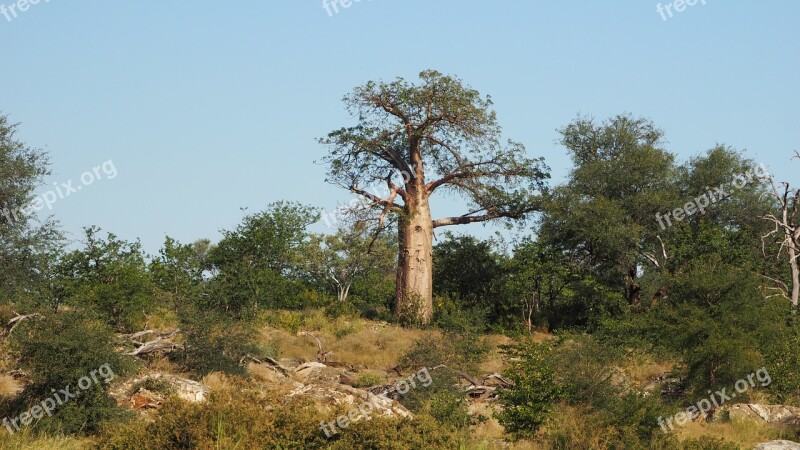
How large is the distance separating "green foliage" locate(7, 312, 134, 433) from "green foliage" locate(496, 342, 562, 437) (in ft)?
21.4

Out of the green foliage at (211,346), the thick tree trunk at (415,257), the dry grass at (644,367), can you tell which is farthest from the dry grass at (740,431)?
the thick tree trunk at (415,257)

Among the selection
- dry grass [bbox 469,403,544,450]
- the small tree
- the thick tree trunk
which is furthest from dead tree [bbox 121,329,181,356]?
the small tree

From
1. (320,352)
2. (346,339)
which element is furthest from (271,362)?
(346,339)

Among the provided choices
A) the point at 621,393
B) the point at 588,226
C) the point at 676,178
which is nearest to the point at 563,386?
the point at 621,393

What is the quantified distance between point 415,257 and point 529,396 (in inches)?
669

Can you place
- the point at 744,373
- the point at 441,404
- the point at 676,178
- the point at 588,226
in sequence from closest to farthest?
the point at 441,404, the point at 744,373, the point at 588,226, the point at 676,178

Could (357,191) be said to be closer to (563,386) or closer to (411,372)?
(411,372)

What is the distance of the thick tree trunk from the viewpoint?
110 ft

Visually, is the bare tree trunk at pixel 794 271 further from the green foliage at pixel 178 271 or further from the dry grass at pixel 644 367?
the green foliage at pixel 178 271

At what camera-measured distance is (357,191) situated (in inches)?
1350

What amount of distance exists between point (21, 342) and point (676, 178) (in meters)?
26.1

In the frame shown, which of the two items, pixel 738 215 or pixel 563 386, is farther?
pixel 738 215

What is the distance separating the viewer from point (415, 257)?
33.9 meters

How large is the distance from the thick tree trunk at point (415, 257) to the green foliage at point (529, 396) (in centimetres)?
1529
